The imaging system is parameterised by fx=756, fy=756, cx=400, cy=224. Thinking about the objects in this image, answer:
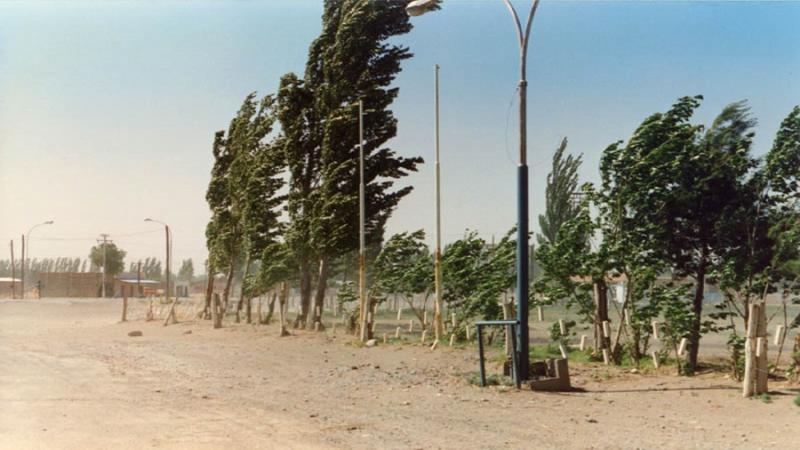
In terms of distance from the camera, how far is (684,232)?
13703 mm

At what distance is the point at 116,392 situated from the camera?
1170 cm

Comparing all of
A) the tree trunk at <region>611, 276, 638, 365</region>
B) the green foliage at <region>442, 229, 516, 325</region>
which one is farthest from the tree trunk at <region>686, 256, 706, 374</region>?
the green foliage at <region>442, 229, 516, 325</region>

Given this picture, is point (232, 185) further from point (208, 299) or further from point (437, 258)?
point (437, 258)

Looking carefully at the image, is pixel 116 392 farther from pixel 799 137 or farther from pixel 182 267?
pixel 182 267

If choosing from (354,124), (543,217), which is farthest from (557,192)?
(354,124)

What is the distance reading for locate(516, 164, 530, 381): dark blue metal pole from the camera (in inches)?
479

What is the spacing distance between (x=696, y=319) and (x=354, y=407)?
20.9 ft

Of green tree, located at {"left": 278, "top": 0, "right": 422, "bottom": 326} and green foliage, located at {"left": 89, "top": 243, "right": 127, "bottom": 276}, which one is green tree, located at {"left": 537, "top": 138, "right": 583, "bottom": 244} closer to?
green tree, located at {"left": 278, "top": 0, "right": 422, "bottom": 326}

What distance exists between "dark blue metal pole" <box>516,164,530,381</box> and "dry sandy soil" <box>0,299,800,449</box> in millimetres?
688

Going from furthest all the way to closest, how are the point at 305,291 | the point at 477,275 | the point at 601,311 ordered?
the point at 305,291 < the point at 477,275 < the point at 601,311

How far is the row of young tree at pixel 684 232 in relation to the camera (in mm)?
12625

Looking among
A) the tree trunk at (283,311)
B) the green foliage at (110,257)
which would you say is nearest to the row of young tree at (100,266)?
the green foliage at (110,257)

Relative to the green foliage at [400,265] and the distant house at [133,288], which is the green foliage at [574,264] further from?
the distant house at [133,288]

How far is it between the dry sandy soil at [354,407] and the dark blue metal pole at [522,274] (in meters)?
0.69
